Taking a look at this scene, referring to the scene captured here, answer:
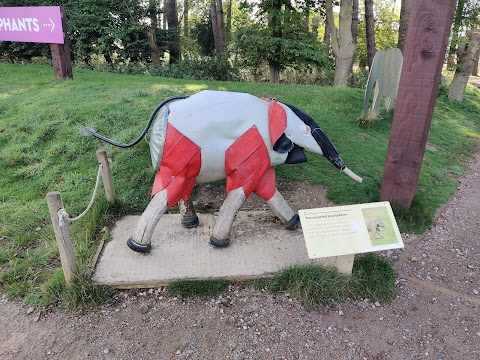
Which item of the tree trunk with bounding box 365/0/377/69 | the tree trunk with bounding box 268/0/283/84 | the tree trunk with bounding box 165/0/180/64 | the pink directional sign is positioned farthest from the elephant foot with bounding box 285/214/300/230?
the tree trunk with bounding box 165/0/180/64

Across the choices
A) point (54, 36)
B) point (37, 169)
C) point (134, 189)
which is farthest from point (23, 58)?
point (134, 189)

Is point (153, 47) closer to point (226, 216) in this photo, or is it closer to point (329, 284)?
point (226, 216)

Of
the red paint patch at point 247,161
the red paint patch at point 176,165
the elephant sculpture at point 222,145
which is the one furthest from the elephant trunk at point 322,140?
the red paint patch at point 176,165

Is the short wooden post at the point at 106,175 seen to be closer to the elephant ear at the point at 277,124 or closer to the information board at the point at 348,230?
the elephant ear at the point at 277,124

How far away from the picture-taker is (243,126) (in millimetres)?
2971

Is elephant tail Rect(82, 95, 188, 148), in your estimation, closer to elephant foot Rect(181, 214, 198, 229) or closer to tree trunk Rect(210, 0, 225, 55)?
elephant foot Rect(181, 214, 198, 229)

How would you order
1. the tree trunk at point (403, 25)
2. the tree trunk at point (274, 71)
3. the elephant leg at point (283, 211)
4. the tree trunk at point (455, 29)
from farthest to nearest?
the tree trunk at point (274, 71), the tree trunk at point (403, 25), the tree trunk at point (455, 29), the elephant leg at point (283, 211)

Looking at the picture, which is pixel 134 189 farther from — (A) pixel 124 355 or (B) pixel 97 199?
(A) pixel 124 355

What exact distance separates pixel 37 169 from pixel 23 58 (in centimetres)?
998

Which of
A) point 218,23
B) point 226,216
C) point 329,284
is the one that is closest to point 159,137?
point 226,216

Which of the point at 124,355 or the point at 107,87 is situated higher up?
the point at 107,87

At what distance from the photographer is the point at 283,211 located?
3537mm

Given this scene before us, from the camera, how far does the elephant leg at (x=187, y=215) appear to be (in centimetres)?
366

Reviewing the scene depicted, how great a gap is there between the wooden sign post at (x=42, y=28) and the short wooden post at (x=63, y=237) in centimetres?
550
